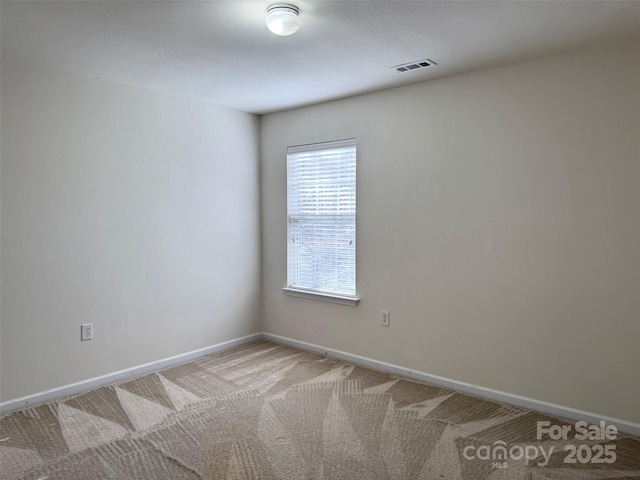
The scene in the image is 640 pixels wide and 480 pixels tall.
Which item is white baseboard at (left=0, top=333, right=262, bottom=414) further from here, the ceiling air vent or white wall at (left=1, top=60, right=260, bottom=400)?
the ceiling air vent

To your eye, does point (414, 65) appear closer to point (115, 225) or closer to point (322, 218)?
point (322, 218)

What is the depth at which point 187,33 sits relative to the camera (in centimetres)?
252

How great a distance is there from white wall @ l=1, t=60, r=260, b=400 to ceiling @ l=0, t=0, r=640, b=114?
0.38m

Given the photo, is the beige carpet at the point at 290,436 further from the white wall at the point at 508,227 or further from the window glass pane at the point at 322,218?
the window glass pane at the point at 322,218

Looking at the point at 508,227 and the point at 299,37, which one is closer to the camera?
the point at 299,37

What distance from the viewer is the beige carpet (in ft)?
7.59

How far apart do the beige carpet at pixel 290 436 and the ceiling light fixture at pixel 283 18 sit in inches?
88.9

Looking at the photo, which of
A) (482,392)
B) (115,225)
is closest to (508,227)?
(482,392)

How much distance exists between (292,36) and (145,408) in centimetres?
257

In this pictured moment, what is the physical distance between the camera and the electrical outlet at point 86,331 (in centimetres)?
333

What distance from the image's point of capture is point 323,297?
4121mm

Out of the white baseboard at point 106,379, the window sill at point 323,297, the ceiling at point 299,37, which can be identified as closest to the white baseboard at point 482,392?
the window sill at point 323,297

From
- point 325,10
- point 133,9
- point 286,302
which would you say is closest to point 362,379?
point 286,302

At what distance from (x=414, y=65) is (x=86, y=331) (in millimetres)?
3052
